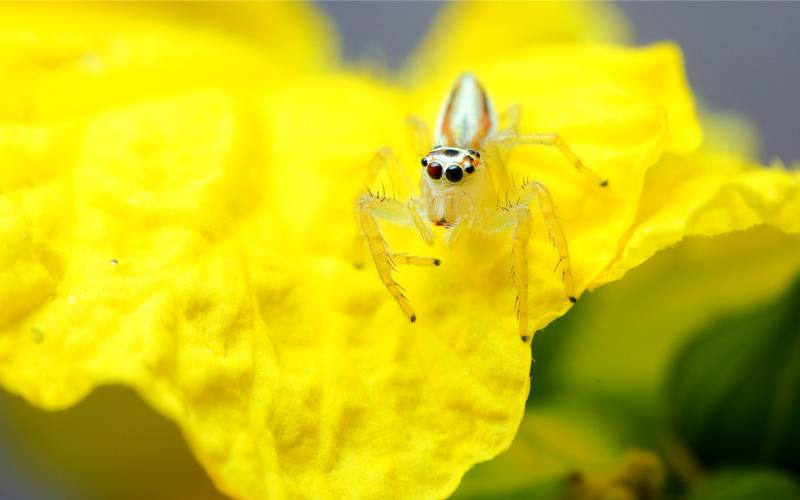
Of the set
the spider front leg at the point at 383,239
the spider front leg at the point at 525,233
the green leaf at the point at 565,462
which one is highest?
the spider front leg at the point at 525,233

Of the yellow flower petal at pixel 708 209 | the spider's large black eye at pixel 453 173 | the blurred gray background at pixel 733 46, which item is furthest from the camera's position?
the blurred gray background at pixel 733 46

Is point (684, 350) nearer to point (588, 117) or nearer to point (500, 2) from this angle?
point (588, 117)

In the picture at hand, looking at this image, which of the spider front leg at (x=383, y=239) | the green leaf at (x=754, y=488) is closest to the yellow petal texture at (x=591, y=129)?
the spider front leg at (x=383, y=239)

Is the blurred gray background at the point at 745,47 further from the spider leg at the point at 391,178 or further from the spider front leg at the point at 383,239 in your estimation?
the spider front leg at the point at 383,239

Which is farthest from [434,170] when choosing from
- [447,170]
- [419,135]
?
[419,135]

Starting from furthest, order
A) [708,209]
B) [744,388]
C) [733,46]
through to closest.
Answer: [733,46]
[744,388]
[708,209]

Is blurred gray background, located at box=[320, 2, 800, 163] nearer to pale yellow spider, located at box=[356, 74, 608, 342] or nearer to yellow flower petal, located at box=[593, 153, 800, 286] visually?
pale yellow spider, located at box=[356, 74, 608, 342]

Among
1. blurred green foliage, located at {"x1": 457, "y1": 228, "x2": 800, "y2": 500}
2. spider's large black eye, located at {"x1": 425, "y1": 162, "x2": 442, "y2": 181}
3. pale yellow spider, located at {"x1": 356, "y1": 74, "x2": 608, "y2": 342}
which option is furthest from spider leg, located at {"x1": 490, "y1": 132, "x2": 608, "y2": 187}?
blurred green foliage, located at {"x1": 457, "y1": 228, "x2": 800, "y2": 500}

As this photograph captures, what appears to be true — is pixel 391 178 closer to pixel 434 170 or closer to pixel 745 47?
pixel 434 170
